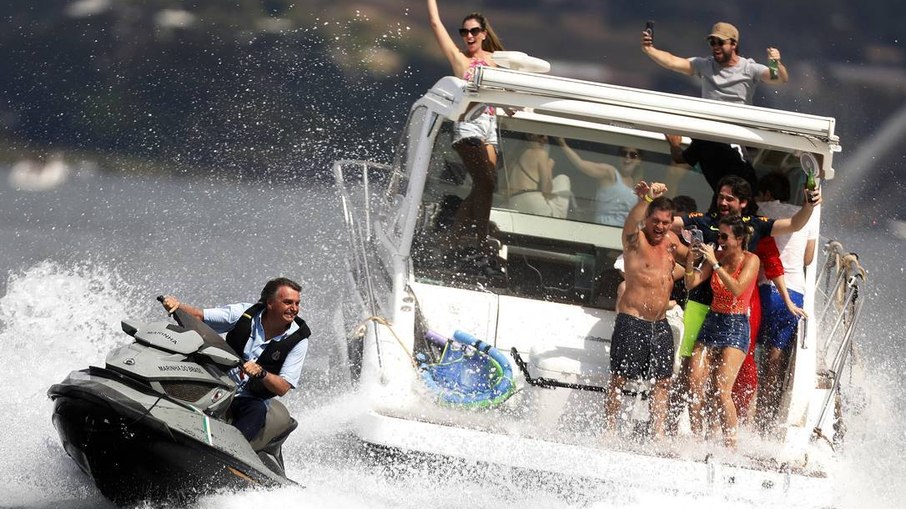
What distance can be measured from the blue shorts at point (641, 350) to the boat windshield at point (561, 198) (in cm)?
78

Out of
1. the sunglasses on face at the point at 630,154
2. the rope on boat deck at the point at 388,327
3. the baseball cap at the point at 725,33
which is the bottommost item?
the rope on boat deck at the point at 388,327

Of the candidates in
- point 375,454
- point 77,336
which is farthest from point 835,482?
point 77,336

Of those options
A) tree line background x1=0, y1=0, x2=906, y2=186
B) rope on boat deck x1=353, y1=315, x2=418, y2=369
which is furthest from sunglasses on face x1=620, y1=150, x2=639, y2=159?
tree line background x1=0, y1=0, x2=906, y2=186

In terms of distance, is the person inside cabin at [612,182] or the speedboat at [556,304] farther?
the person inside cabin at [612,182]

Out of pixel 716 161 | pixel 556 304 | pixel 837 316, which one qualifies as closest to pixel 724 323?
pixel 556 304

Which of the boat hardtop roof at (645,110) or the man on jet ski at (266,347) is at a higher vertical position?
the boat hardtop roof at (645,110)

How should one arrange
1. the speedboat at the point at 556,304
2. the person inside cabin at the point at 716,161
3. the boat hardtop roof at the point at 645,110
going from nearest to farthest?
the speedboat at the point at 556,304 < the boat hardtop roof at the point at 645,110 < the person inside cabin at the point at 716,161

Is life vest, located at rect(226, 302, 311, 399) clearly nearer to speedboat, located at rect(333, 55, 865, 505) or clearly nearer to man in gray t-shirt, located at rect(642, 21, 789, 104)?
speedboat, located at rect(333, 55, 865, 505)

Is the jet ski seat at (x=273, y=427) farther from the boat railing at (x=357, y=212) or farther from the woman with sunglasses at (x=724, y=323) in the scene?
the woman with sunglasses at (x=724, y=323)

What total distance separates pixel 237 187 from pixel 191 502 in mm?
12115

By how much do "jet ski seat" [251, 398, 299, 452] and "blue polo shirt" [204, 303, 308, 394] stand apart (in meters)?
0.14

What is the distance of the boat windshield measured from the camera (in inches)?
305

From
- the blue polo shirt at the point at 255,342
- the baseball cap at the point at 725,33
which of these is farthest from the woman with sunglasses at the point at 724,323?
the blue polo shirt at the point at 255,342

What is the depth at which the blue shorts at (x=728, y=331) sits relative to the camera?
23.0 feet
